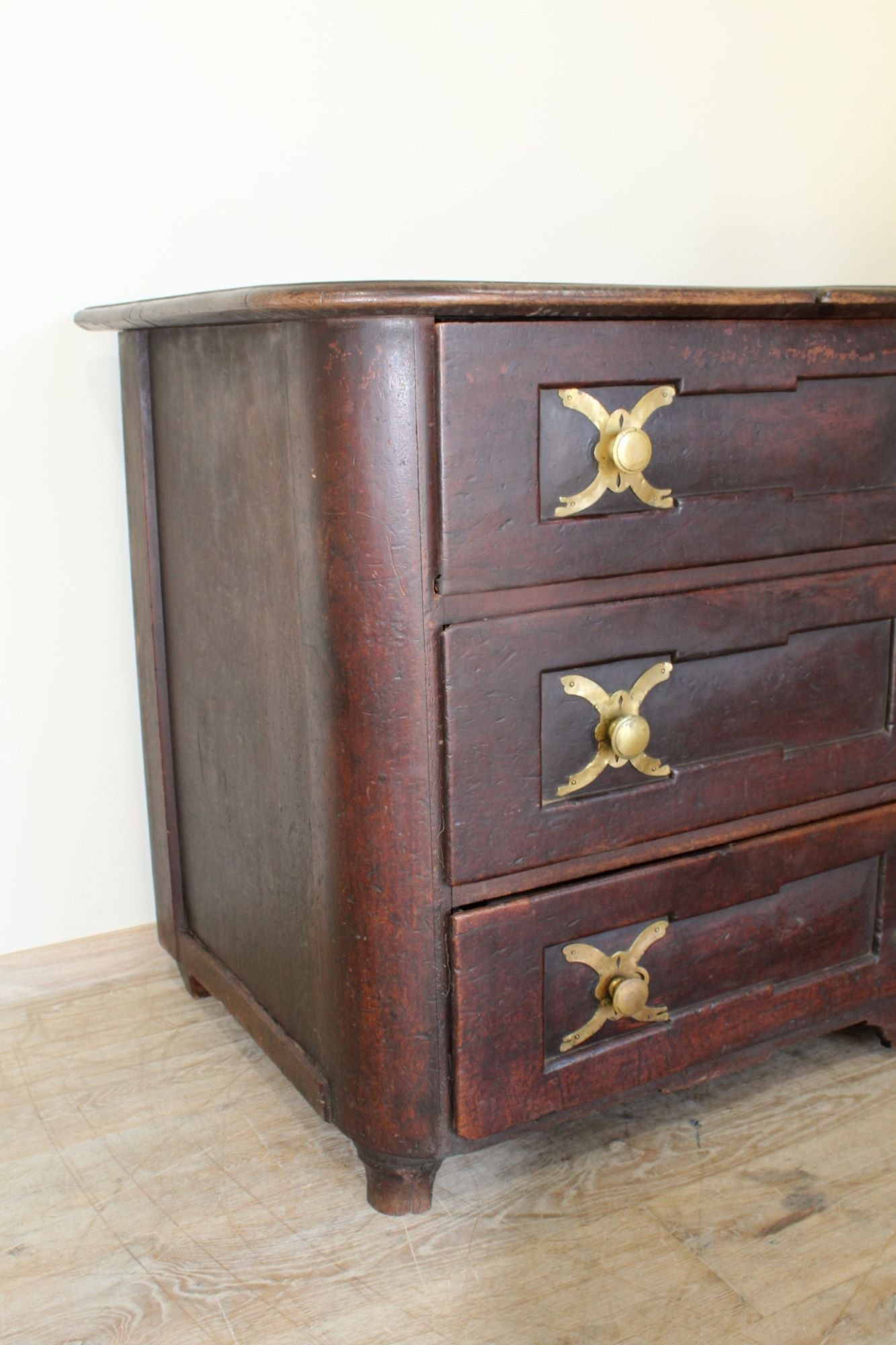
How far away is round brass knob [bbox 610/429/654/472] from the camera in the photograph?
1.05 metres

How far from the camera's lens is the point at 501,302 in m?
0.97

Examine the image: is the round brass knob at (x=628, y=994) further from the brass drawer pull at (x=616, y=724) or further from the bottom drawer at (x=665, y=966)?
the brass drawer pull at (x=616, y=724)

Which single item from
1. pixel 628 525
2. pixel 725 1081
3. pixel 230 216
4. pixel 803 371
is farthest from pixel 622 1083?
pixel 230 216

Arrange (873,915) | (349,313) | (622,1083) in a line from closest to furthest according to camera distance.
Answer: (349,313) → (622,1083) → (873,915)

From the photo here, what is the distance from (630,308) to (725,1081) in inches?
31.3

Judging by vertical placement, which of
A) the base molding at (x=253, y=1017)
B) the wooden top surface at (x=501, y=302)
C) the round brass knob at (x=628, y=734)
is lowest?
the base molding at (x=253, y=1017)

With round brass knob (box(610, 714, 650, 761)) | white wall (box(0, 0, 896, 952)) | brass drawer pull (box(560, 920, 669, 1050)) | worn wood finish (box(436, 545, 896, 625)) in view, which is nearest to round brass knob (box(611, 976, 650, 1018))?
brass drawer pull (box(560, 920, 669, 1050))

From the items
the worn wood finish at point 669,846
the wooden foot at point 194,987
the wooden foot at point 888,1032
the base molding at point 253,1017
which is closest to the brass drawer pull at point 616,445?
the worn wood finish at point 669,846

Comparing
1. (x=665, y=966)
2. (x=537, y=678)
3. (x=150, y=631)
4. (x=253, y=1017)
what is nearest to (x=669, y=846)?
(x=665, y=966)

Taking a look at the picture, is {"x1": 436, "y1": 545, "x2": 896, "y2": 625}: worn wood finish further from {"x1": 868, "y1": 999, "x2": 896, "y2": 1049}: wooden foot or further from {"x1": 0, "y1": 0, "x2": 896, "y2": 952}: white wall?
{"x1": 0, "y1": 0, "x2": 896, "y2": 952}: white wall

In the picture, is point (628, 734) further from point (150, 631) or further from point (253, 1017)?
point (150, 631)

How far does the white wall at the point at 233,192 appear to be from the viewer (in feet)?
4.83

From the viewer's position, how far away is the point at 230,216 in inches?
61.4

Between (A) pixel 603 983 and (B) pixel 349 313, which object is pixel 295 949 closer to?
(A) pixel 603 983
